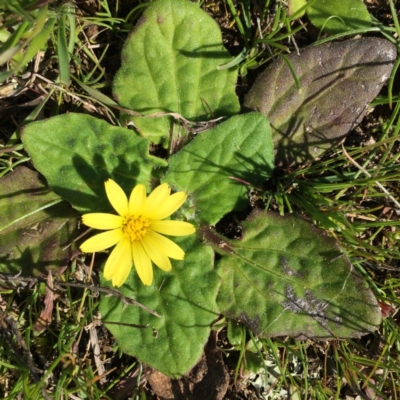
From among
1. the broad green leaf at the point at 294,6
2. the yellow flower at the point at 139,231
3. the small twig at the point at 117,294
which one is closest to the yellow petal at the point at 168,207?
the yellow flower at the point at 139,231

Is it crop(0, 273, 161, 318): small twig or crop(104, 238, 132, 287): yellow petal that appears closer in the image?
crop(104, 238, 132, 287): yellow petal

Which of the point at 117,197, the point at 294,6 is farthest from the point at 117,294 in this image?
the point at 294,6

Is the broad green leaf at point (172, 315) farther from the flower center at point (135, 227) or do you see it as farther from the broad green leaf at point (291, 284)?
the flower center at point (135, 227)

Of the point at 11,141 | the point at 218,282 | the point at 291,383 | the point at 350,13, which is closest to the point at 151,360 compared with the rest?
the point at 218,282

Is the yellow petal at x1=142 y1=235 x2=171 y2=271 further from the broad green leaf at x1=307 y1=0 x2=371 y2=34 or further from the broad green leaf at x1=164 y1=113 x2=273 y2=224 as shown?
the broad green leaf at x1=307 y1=0 x2=371 y2=34

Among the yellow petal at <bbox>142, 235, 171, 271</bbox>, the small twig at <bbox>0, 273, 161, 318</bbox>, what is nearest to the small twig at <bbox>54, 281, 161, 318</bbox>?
the small twig at <bbox>0, 273, 161, 318</bbox>

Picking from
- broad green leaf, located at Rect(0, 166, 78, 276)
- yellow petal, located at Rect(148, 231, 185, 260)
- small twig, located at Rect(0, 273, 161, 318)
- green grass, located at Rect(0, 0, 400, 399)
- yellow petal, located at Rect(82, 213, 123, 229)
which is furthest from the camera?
green grass, located at Rect(0, 0, 400, 399)
